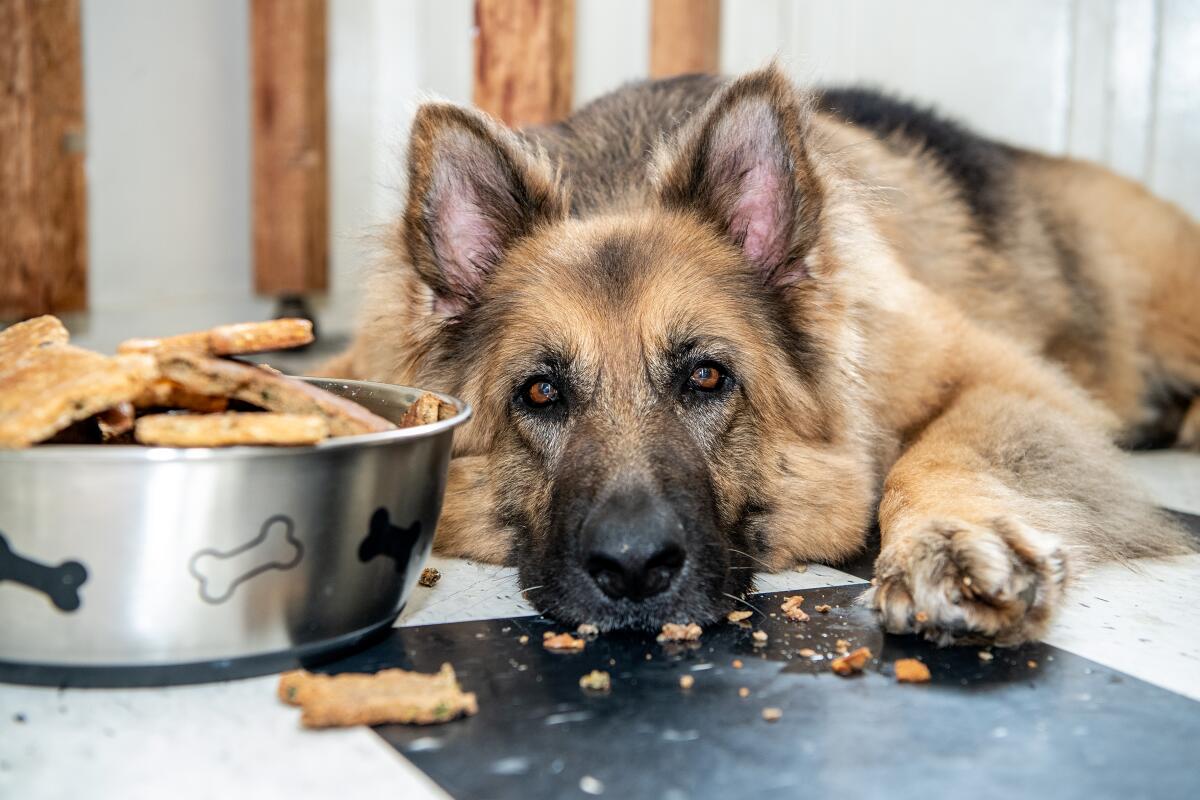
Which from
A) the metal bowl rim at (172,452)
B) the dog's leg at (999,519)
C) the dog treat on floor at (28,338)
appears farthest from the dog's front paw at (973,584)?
the dog treat on floor at (28,338)

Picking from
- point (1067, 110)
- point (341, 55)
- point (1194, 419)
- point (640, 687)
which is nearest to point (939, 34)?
point (1067, 110)

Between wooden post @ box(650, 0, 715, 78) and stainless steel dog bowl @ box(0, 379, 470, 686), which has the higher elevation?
wooden post @ box(650, 0, 715, 78)

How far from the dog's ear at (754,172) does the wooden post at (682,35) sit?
9.86ft

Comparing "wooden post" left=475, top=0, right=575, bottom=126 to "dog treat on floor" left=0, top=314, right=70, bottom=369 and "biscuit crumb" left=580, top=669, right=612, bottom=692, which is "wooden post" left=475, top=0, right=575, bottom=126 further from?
"biscuit crumb" left=580, top=669, right=612, bottom=692

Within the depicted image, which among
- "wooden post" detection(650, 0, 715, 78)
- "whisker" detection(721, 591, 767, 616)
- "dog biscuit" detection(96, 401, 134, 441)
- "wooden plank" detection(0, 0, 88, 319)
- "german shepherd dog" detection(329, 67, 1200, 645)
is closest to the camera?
"dog biscuit" detection(96, 401, 134, 441)

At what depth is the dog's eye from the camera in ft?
7.02

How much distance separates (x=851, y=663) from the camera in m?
1.58

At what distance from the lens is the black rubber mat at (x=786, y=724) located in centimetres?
125

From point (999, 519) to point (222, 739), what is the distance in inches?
45.7

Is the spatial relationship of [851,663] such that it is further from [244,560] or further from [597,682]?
[244,560]

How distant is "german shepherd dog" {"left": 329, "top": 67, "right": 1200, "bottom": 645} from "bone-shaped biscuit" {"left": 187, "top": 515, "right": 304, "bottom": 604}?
1.62ft

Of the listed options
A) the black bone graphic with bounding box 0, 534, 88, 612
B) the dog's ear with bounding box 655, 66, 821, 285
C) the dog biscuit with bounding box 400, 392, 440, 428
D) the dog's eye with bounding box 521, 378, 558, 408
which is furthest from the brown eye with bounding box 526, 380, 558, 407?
the black bone graphic with bounding box 0, 534, 88, 612

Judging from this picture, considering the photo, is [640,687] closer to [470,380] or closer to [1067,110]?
[470,380]

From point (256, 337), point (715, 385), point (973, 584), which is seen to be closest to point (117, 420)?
point (256, 337)
